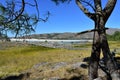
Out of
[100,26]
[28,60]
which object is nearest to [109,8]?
[100,26]

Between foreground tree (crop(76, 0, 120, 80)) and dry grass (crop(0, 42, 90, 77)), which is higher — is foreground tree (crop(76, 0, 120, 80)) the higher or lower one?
the higher one

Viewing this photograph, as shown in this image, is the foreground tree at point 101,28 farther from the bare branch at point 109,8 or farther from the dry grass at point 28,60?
the dry grass at point 28,60

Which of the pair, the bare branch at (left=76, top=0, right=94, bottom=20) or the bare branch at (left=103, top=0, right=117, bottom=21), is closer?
the bare branch at (left=103, top=0, right=117, bottom=21)

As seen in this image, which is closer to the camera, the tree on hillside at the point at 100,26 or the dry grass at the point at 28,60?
the tree on hillside at the point at 100,26

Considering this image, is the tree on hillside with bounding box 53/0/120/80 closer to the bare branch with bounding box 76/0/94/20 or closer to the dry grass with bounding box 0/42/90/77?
the bare branch with bounding box 76/0/94/20

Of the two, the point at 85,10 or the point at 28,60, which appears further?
the point at 28,60

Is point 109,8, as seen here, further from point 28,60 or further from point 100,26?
point 28,60

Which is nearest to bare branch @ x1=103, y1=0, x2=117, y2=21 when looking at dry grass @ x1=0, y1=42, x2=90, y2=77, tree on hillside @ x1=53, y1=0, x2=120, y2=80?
tree on hillside @ x1=53, y1=0, x2=120, y2=80

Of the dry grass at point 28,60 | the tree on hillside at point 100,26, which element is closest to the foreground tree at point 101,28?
the tree on hillside at point 100,26

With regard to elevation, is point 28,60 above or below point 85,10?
below

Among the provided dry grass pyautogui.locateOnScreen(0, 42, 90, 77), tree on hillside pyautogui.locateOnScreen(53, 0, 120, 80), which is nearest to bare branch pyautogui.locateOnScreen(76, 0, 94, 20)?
tree on hillside pyautogui.locateOnScreen(53, 0, 120, 80)

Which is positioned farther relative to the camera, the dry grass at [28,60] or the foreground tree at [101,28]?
the dry grass at [28,60]

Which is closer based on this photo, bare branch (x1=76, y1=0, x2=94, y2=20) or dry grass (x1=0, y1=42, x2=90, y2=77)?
bare branch (x1=76, y1=0, x2=94, y2=20)

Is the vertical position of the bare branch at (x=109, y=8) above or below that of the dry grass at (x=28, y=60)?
above
